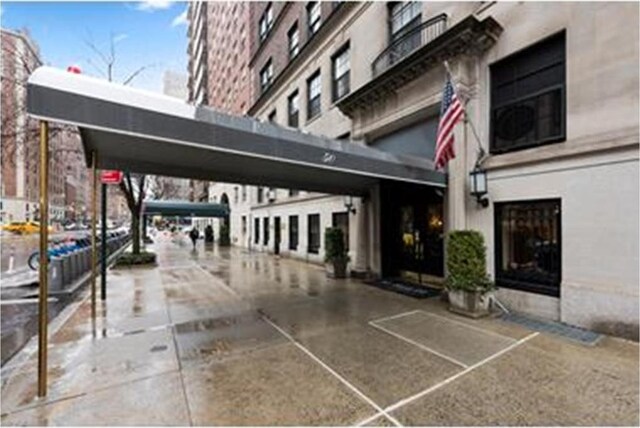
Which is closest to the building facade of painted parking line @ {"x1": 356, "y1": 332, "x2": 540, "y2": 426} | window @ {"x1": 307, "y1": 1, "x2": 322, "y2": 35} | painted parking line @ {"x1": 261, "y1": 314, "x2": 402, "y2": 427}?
painted parking line @ {"x1": 356, "y1": 332, "x2": 540, "y2": 426}

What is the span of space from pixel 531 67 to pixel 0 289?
15.0 metres

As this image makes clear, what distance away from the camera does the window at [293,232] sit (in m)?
19.7

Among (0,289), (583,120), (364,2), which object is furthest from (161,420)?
(364,2)

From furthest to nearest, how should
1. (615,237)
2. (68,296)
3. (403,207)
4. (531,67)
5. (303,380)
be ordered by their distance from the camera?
1. (403,207)
2. (68,296)
3. (531,67)
4. (615,237)
5. (303,380)

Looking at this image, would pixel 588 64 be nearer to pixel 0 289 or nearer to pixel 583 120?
pixel 583 120

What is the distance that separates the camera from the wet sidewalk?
12.5 ft

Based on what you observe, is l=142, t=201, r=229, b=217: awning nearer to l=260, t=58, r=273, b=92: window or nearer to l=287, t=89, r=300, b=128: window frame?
l=260, t=58, r=273, b=92: window

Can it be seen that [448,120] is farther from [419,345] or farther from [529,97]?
[419,345]

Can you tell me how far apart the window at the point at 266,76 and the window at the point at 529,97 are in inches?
677

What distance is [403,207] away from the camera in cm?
1180

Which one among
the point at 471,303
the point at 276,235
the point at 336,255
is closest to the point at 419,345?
the point at 471,303

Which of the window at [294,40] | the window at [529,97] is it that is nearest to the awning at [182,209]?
the window at [294,40]

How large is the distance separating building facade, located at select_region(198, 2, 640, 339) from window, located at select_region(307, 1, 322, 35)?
324cm

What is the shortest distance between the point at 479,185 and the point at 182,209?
83.0 ft
